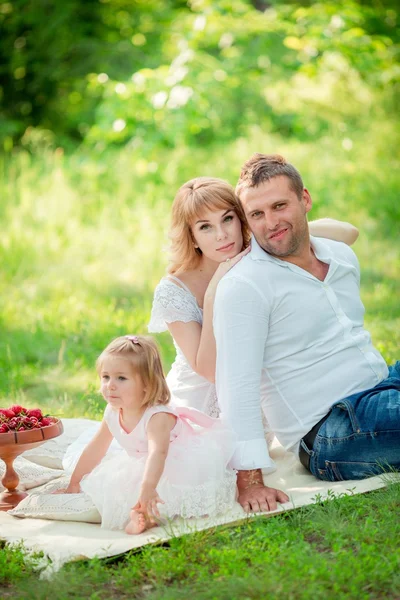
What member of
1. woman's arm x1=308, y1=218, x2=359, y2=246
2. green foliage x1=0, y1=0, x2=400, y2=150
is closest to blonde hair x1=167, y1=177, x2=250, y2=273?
woman's arm x1=308, y1=218, x2=359, y2=246

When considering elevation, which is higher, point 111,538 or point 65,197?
point 65,197

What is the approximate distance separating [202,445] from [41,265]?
542cm

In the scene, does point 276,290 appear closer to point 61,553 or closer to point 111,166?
point 61,553

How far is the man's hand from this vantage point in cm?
337

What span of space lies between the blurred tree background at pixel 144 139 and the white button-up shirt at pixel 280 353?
1.79 m

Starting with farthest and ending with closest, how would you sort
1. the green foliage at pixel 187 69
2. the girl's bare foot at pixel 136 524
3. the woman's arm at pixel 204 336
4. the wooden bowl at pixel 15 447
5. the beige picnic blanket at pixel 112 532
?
the green foliage at pixel 187 69, the woman's arm at pixel 204 336, the wooden bowl at pixel 15 447, the girl's bare foot at pixel 136 524, the beige picnic blanket at pixel 112 532

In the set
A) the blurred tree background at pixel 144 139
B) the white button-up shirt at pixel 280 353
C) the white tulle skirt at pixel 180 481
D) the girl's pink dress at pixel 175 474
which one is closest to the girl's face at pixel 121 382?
the girl's pink dress at pixel 175 474

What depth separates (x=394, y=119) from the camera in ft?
36.3

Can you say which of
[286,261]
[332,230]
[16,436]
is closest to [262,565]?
[16,436]

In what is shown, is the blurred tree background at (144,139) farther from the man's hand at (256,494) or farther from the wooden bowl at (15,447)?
the man's hand at (256,494)

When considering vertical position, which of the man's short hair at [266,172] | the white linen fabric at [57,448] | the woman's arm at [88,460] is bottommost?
the white linen fabric at [57,448]

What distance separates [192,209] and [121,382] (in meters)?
0.89

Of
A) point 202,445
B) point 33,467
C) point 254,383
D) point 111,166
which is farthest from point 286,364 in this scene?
point 111,166

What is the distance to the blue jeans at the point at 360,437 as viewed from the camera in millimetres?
3492
